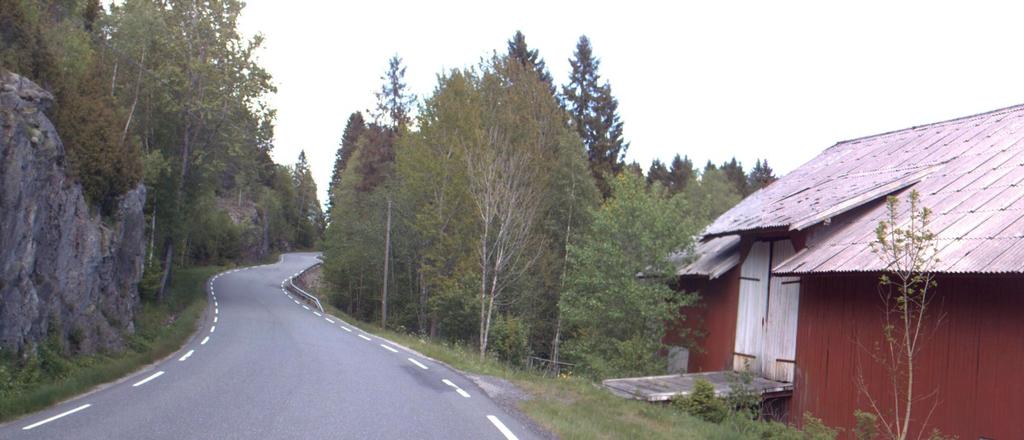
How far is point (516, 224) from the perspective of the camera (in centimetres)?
2473

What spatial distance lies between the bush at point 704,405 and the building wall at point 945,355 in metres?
2.41

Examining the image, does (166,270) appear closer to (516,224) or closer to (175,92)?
(175,92)

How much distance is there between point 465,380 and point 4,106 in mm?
10429

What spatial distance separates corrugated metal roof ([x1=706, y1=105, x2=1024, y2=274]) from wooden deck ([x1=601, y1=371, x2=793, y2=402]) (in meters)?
2.73

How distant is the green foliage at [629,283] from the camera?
19.6 meters

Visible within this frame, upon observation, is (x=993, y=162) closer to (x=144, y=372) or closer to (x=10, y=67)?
(x=144, y=372)

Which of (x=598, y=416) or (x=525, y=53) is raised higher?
(x=525, y=53)

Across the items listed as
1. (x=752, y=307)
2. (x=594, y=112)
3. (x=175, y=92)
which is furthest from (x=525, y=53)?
(x=752, y=307)

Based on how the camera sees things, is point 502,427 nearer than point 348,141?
Yes

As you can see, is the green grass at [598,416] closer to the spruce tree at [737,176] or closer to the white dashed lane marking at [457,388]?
the white dashed lane marking at [457,388]

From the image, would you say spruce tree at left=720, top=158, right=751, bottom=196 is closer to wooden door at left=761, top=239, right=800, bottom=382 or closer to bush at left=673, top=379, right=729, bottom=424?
wooden door at left=761, top=239, right=800, bottom=382

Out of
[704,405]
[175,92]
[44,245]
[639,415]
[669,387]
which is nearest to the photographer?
[639,415]

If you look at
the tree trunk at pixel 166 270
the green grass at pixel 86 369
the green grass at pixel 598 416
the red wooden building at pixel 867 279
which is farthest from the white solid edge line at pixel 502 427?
the tree trunk at pixel 166 270

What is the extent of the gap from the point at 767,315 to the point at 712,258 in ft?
12.5
